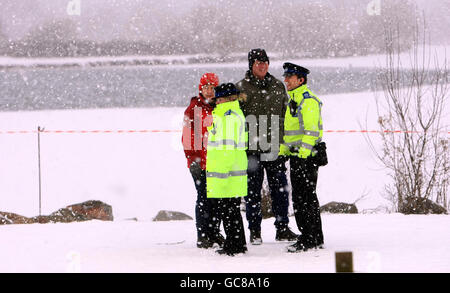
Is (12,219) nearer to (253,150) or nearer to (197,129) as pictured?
(197,129)

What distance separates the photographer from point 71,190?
52.6 feet

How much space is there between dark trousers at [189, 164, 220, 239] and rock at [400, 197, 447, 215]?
13.4 ft

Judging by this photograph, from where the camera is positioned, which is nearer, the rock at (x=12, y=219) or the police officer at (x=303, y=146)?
the police officer at (x=303, y=146)

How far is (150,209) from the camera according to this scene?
13.9 meters

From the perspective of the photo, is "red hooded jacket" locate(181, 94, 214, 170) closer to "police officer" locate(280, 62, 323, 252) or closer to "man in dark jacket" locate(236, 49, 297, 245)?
"man in dark jacket" locate(236, 49, 297, 245)

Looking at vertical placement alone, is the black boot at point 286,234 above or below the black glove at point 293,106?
below

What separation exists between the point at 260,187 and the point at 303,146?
90 cm

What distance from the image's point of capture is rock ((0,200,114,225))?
980 centimetres

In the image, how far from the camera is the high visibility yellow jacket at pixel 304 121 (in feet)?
21.5

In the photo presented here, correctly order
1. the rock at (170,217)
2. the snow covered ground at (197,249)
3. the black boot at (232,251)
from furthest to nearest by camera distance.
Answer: the rock at (170,217)
the black boot at (232,251)
the snow covered ground at (197,249)

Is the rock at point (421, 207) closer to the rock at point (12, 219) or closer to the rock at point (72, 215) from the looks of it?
the rock at point (72, 215)

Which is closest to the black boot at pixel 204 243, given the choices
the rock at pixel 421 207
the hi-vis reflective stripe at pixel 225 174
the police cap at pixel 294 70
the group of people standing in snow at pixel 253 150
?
the group of people standing in snow at pixel 253 150
